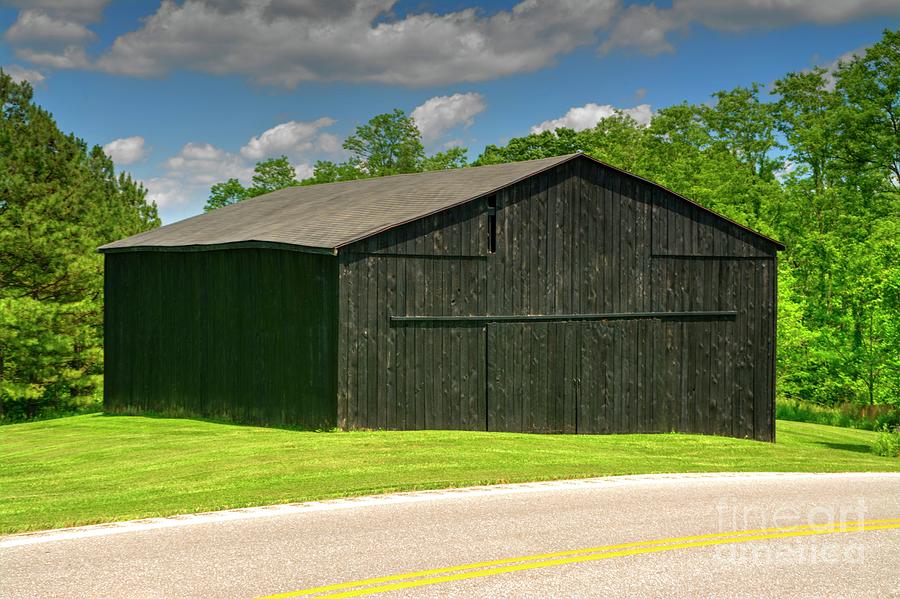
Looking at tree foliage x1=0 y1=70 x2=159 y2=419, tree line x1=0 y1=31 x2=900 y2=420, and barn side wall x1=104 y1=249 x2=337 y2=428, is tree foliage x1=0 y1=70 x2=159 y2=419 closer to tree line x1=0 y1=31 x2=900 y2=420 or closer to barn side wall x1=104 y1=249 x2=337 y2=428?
tree line x1=0 y1=31 x2=900 y2=420

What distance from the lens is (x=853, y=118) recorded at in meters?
51.1

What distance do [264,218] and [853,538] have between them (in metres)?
20.6

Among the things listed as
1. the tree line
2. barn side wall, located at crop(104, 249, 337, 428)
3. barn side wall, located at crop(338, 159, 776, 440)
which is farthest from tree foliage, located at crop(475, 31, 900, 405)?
barn side wall, located at crop(104, 249, 337, 428)

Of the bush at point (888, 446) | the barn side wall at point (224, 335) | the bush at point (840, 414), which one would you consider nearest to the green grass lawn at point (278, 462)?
the bush at point (888, 446)

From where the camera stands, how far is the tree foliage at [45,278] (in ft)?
115

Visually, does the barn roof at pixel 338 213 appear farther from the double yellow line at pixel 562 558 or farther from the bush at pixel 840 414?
the bush at pixel 840 414

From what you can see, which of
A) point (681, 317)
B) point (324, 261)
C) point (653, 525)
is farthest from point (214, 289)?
point (653, 525)

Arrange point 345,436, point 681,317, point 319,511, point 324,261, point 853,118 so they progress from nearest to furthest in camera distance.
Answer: point 319,511 → point 345,436 → point 324,261 → point 681,317 → point 853,118

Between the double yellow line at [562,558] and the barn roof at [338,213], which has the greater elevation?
the barn roof at [338,213]

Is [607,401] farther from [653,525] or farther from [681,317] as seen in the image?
[653,525]

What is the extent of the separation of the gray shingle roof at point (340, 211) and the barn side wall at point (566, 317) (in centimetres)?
54

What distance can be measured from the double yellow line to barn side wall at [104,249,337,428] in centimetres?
1203

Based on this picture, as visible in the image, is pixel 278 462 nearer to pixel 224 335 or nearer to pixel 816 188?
pixel 224 335

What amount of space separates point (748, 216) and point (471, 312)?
28.9 meters
